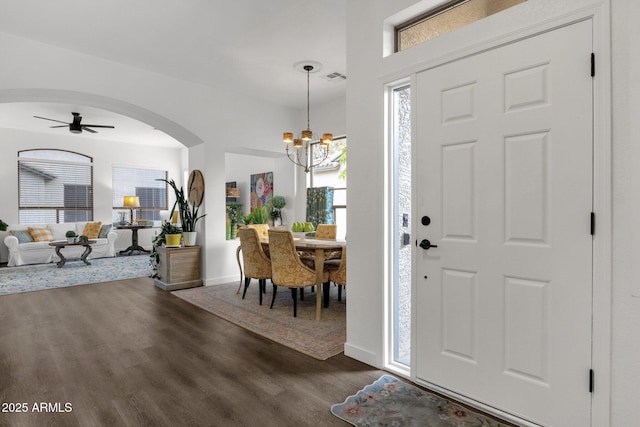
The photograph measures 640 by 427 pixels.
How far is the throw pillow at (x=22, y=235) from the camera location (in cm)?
724

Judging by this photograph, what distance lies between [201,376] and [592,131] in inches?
110

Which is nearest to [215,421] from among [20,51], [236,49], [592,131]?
[592,131]

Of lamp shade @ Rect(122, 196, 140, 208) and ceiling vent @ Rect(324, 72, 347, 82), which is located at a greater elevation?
ceiling vent @ Rect(324, 72, 347, 82)

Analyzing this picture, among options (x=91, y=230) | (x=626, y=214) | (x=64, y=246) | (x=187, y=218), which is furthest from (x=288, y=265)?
(x=91, y=230)

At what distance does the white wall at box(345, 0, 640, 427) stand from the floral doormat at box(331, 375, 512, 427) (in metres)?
0.37

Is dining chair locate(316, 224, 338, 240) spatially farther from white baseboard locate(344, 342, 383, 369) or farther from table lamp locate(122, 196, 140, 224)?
table lamp locate(122, 196, 140, 224)

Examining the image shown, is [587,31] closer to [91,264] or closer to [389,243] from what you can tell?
[389,243]

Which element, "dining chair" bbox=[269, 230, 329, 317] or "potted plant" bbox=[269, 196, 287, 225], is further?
"potted plant" bbox=[269, 196, 287, 225]

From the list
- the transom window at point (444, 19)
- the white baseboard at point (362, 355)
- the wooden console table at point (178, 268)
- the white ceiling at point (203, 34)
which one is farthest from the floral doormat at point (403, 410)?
the wooden console table at point (178, 268)

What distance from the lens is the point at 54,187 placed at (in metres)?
8.34

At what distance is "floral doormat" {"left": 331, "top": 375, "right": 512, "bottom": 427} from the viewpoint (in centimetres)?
187

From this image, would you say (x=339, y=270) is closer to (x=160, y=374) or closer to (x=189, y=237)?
(x=160, y=374)

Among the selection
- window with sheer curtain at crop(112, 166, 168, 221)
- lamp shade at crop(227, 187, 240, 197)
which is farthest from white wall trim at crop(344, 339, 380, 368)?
window with sheer curtain at crop(112, 166, 168, 221)

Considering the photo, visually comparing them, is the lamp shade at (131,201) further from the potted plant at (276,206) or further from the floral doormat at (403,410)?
the floral doormat at (403,410)
